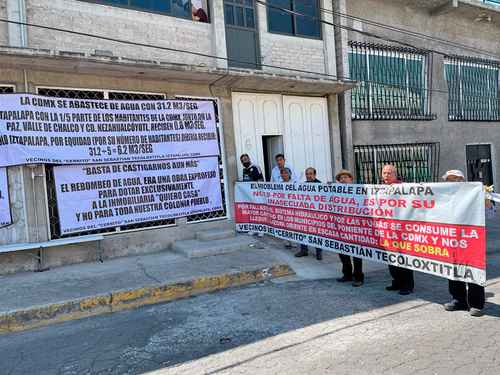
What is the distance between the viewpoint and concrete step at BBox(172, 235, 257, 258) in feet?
24.6

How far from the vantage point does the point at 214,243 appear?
315 inches

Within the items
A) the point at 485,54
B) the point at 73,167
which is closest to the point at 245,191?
the point at 73,167

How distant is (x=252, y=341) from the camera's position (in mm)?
4270

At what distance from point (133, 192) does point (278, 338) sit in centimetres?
435

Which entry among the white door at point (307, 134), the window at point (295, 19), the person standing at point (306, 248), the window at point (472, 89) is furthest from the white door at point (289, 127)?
the window at point (472, 89)

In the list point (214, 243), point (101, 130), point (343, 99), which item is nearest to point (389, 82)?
point (343, 99)

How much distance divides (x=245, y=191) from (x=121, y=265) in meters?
2.80

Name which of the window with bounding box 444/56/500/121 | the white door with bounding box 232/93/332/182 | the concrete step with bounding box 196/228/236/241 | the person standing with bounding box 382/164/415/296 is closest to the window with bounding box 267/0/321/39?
the white door with bounding box 232/93/332/182

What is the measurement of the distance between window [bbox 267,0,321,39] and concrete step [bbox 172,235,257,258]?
496 centimetres

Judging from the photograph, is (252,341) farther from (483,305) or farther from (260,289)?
(483,305)

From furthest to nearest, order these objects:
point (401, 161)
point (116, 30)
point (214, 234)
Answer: point (401, 161)
point (214, 234)
point (116, 30)

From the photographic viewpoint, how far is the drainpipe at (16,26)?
6.79m

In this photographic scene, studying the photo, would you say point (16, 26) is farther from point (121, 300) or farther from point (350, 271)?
point (350, 271)

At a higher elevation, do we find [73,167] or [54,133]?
[54,133]
